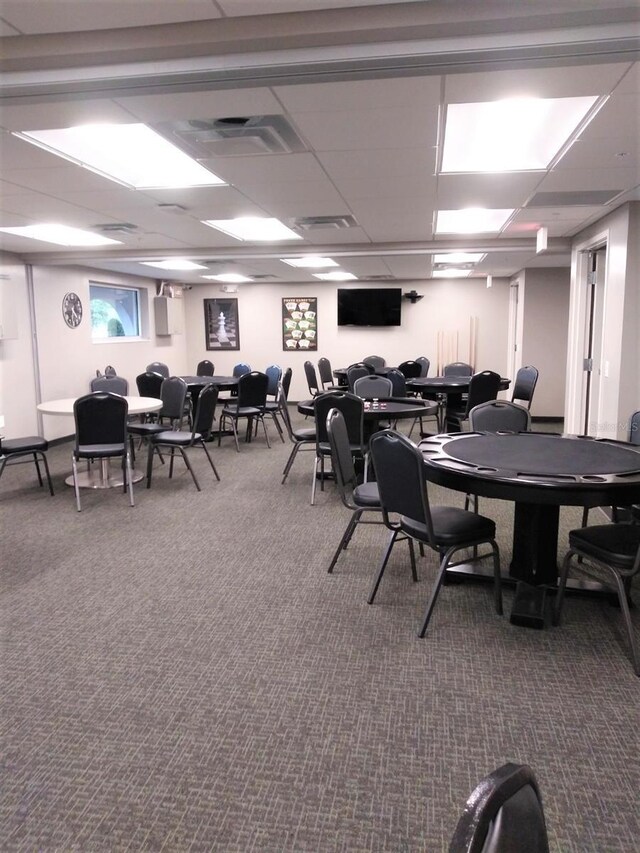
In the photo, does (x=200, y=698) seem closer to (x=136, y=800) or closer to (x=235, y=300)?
(x=136, y=800)

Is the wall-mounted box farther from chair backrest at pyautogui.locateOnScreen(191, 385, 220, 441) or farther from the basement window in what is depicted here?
chair backrest at pyautogui.locateOnScreen(191, 385, 220, 441)

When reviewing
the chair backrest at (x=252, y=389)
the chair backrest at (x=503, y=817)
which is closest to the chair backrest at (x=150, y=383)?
the chair backrest at (x=252, y=389)

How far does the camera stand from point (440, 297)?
11.8 m

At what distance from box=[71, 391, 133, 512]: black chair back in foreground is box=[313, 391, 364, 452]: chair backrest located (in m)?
1.69

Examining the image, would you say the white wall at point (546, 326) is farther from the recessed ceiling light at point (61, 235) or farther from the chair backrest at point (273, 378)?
the recessed ceiling light at point (61, 235)

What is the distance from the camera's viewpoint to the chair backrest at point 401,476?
2826mm

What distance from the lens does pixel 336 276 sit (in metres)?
→ 11.0

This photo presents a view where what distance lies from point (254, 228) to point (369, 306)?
602cm

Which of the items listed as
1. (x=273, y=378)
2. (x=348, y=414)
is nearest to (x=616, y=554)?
(x=348, y=414)

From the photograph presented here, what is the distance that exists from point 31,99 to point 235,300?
10002 mm

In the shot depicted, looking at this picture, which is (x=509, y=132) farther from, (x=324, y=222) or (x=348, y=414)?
(x=324, y=222)

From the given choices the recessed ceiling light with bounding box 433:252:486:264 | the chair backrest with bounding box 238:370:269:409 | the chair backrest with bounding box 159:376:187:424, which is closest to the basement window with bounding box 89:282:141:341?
the chair backrest with bounding box 159:376:187:424

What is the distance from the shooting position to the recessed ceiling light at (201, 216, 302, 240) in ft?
18.5

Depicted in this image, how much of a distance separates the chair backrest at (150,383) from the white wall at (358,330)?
5040 mm
